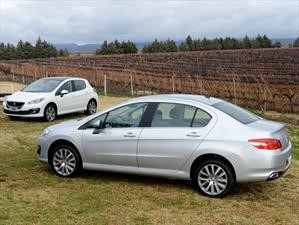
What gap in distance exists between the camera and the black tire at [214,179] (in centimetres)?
712

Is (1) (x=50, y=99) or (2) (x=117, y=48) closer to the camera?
(1) (x=50, y=99)

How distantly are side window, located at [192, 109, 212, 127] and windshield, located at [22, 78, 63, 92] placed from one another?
31.1ft

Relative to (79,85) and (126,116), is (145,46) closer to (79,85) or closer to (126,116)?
(79,85)

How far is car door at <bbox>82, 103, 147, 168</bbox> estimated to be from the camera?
7.77 m

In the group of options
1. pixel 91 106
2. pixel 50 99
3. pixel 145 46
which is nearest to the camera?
pixel 50 99

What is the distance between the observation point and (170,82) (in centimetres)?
2669

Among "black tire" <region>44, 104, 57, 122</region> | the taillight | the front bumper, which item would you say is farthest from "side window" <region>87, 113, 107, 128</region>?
"black tire" <region>44, 104, 57, 122</region>

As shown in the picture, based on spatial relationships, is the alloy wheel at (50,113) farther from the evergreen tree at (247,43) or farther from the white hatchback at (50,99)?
the evergreen tree at (247,43)

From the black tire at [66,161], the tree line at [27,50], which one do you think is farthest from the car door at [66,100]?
the tree line at [27,50]

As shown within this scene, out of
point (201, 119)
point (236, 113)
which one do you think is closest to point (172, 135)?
point (201, 119)

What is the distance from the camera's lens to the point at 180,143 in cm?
736

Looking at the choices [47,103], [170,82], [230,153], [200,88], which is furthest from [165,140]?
[170,82]

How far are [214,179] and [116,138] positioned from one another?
164cm

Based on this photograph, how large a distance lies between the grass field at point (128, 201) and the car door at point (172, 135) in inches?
19.5
